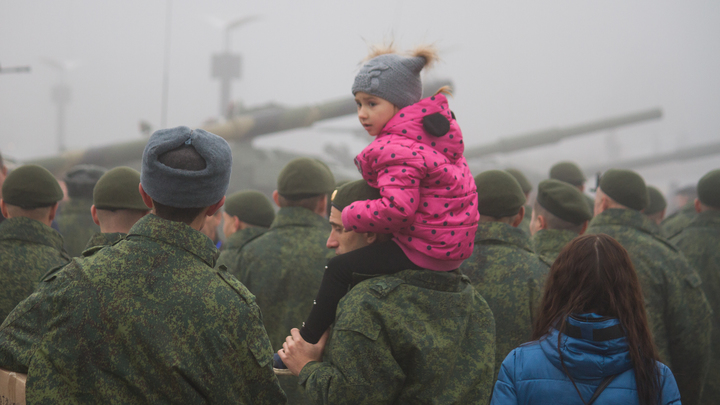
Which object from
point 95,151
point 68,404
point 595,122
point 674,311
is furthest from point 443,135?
point 595,122

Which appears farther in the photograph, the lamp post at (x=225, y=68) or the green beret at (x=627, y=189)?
the lamp post at (x=225, y=68)

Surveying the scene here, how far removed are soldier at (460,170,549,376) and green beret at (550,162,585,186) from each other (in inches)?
96.1

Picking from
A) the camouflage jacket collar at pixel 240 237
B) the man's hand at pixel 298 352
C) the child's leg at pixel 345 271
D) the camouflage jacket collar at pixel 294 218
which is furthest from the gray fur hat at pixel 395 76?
the camouflage jacket collar at pixel 240 237

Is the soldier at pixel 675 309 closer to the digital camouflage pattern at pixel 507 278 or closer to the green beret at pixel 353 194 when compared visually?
the digital camouflage pattern at pixel 507 278

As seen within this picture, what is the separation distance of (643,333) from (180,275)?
4.76 ft

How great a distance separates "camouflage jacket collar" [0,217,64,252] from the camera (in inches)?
118

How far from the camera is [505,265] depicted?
10.1ft

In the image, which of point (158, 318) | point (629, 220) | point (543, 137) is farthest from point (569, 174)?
point (543, 137)

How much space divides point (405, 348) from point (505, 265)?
3.66 ft

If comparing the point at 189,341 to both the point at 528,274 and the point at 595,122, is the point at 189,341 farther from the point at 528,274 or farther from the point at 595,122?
the point at 595,122

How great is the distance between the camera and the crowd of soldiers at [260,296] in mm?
1642

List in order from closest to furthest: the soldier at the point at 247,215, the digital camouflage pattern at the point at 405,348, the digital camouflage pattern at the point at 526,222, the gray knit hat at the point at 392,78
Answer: the digital camouflage pattern at the point at 405,348
the gray knit hat at the point at 392,78
the soldier at the point at 247,215
the digital camouflage pattern at the point at 526,222

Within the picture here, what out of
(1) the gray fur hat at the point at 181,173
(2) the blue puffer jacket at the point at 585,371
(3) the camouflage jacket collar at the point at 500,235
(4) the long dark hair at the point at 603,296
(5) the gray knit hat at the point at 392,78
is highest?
(5) the gray knit hat at the point at 392,78

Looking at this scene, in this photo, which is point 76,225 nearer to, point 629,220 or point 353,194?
point 353,194
